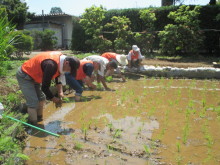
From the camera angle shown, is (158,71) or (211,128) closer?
(211,128)

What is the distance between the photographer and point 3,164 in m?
2.23

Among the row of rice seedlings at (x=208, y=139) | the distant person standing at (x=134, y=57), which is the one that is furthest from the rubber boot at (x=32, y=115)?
the distant person standing at (x=134, y=57)

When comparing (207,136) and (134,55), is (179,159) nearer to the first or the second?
(207,136)

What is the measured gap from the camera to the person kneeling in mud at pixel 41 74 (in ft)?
11.0

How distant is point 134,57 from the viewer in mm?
8750

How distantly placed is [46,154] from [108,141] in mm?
831

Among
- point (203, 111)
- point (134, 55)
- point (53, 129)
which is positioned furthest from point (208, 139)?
point (134, 55)

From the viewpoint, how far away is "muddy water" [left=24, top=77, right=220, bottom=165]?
9.32 ft

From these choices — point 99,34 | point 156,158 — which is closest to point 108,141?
point 156,158

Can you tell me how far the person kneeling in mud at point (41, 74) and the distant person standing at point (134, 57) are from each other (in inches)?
199

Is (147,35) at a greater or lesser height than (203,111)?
greater

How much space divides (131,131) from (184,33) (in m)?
9.43

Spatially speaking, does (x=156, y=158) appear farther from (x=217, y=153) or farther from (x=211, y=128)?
(x=211, y=128)

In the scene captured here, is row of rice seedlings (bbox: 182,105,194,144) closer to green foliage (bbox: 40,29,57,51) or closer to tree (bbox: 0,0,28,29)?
→ green foliage (bbox: 40,29,57,51)
